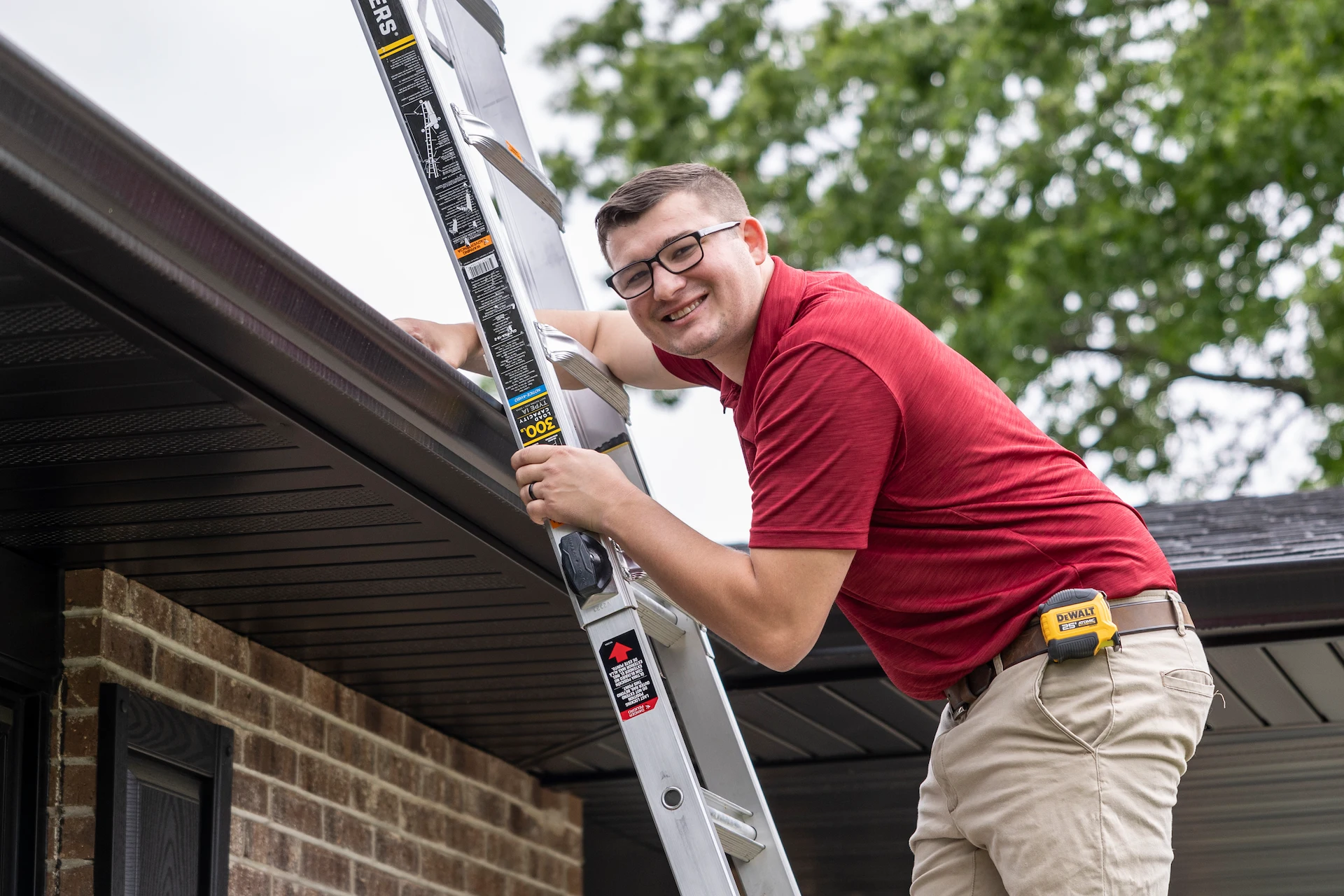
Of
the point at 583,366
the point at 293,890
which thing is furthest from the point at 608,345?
the point at 293,890

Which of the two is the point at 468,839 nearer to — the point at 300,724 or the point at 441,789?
Answer: the point at 441,789

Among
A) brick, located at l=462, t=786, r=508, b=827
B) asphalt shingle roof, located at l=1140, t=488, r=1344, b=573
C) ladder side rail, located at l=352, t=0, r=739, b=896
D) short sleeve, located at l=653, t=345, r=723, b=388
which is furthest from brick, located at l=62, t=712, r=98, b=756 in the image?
asphalt shingle roof, located at l=1140, t=488, r=1344, b=573

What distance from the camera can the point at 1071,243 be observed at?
1374cm

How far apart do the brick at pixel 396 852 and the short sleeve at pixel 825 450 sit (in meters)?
2.54

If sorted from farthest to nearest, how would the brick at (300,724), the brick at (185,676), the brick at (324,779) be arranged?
the brick at (324,779) → the brick at (300,724) → the brick at (185,676)

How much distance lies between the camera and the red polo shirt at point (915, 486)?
8.65 feet

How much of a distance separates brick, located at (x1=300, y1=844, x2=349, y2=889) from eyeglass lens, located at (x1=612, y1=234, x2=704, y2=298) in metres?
2.23

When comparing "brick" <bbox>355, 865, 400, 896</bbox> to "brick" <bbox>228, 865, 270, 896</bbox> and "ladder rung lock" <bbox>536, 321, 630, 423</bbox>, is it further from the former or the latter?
"ladder rung lock" <bbox>536, 321, 630, 423</bbox>

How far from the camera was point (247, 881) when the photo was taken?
157 inches

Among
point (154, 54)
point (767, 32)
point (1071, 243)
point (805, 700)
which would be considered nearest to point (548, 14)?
point (767, 32)

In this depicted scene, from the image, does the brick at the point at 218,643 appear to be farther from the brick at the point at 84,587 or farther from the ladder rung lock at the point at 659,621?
the ladder rung lock at the point at 659,621

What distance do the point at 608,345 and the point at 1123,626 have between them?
128 centimetres

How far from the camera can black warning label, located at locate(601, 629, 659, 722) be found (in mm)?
2826

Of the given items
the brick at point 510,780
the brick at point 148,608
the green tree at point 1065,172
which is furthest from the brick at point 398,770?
the green tree at point 1065,172
